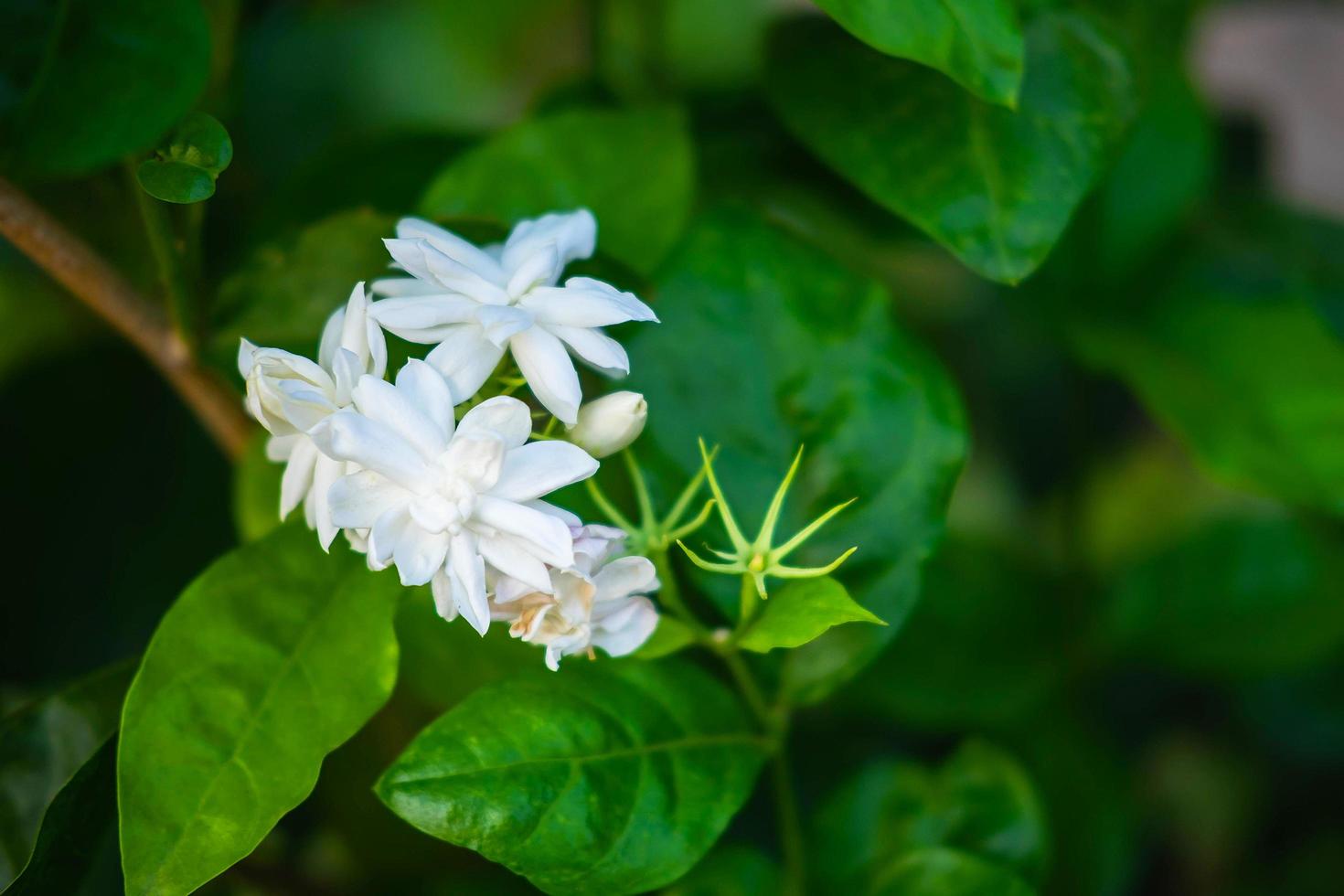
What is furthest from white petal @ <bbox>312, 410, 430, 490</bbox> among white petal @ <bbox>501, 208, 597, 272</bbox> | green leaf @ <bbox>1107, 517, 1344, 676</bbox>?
green leaf @ <bbox>1107, 517, 1344, 676</bbox>

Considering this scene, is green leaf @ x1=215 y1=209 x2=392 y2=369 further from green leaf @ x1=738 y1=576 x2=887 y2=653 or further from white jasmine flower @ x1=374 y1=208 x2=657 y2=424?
green leaf @ x1=738 y1=576 x2=887 y2=653

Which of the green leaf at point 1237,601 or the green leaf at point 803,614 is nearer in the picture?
the green leaf at point 803,614

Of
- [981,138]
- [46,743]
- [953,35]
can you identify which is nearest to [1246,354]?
[981,138]

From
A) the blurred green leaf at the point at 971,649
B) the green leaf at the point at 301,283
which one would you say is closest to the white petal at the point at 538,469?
the green leaf at the point at 301,283

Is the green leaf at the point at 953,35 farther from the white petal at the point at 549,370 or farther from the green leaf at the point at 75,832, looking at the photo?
the green leaf at the point at 75,832

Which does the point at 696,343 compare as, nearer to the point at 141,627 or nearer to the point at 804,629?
the point at 804,629

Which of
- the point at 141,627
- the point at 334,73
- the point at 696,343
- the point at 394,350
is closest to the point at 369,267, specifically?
the point at 394,350

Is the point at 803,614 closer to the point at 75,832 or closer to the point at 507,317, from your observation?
the point at 507,317
